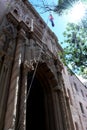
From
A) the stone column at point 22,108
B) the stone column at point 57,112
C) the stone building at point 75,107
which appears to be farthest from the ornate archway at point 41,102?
the stone column at point 22,108

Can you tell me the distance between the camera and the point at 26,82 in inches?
342

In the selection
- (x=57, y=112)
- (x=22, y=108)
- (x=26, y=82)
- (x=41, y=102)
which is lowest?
(x=22, y=108)

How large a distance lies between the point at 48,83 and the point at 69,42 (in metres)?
3.62

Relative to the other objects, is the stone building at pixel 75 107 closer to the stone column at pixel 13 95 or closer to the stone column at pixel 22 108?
the stone column at pixel 22 108

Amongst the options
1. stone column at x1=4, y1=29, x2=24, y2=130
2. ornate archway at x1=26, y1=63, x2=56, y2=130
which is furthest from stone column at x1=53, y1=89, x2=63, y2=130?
stone column at x1=4, y1=29, x2=24, y2=130

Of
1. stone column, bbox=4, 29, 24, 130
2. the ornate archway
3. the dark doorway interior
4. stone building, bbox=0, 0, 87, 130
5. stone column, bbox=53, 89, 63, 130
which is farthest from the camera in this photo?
the dark doorway interior

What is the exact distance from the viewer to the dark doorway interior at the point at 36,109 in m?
11.7

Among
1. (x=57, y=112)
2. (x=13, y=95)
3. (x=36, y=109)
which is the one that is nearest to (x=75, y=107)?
(x=36, y=109)

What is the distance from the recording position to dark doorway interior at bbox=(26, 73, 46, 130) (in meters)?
11.7

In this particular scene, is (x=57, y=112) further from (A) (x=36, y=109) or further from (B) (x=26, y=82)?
(B) (x=26, y=82)

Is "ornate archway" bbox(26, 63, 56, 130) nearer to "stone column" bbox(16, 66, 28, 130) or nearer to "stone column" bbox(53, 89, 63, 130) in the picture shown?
"stone column" bbox(53, 89, 63, 130)

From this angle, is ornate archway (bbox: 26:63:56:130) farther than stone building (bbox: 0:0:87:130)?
Yes

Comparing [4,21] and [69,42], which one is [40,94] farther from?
[4,21]

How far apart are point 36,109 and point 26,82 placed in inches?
184
